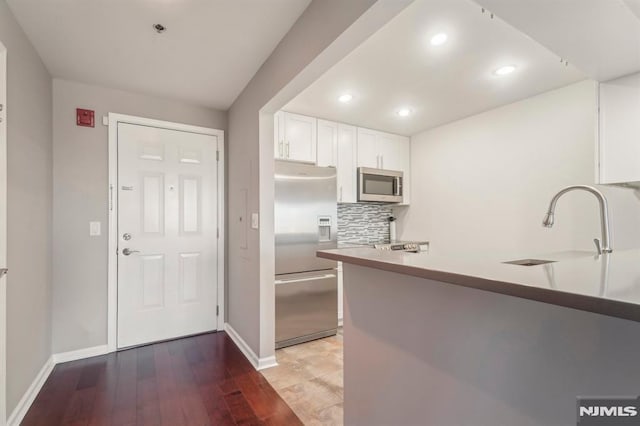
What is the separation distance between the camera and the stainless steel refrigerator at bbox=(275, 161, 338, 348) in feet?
9.12

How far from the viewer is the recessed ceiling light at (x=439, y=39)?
5.80 feet

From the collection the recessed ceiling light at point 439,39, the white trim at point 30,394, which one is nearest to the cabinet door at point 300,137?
the recessed ceiling light at point 439,39

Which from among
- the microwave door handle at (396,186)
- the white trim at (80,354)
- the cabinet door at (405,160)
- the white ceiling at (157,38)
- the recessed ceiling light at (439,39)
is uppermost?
the white ceiling at (157,38)

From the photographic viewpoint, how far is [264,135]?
7.96ft

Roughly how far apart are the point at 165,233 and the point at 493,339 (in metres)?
2.93

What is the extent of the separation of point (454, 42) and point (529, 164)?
158 cm

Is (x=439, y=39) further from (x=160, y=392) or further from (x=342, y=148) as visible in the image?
(x=160, y=392)

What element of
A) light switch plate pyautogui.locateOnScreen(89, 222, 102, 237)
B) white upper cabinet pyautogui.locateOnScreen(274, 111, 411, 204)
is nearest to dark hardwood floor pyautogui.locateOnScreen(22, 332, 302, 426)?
light switch plate pyautogui.locateOnScreen(89, 222, 102, 237)

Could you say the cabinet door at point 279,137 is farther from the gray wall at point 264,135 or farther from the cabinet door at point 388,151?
the cabinet door at point 388,151

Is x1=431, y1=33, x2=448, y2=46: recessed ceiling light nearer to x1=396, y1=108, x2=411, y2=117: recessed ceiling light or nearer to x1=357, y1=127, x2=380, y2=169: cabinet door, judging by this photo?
x1=396, y1=108, x2=411, y2=117: recessed ceiling light

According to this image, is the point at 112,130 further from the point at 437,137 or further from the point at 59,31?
the point at 437,137

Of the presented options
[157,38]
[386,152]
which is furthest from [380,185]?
[157,38]

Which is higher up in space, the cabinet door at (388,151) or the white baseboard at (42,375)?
the cabinet door at (388,151)

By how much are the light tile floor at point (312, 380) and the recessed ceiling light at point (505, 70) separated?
2628mm
